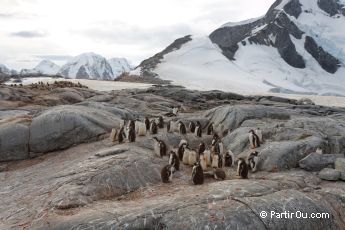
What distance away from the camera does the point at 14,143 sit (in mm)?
21266

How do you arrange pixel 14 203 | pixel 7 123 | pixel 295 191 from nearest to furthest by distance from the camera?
pixel 295 191 < pixel 14 203 < pixel 7 123

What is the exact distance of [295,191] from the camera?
43.5 ft

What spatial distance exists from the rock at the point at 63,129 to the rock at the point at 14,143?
305 millimetres

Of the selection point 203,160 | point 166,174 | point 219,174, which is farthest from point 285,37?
point 166,174

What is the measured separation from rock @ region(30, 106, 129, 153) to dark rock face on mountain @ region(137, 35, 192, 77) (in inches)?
2392

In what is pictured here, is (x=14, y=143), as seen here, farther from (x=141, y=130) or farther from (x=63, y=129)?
(x=141, y=130)

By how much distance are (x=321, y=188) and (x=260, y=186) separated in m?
2.05

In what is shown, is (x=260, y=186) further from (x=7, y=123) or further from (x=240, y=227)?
(x=7, y=123)

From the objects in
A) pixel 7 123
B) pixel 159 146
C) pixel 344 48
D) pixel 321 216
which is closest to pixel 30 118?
pixel 7 123

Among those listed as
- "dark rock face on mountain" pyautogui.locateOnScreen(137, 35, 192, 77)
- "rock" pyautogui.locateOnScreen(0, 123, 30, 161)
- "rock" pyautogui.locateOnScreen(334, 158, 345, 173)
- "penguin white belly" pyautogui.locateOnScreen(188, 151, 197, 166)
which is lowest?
"rock" pyautogui.locateOnScreen(0, 123, 30, 161)

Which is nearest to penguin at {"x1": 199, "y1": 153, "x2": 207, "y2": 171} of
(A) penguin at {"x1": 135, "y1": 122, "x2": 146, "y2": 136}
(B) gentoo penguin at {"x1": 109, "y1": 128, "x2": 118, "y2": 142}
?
(A) penguin at {"x1": 135, "y1": 122, "x2": 146, "y2": 136}

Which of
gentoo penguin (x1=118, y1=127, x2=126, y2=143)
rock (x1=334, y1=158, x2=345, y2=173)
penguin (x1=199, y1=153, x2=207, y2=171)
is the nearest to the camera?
rock (x1=334, y1=158, x2=345, y2=173)

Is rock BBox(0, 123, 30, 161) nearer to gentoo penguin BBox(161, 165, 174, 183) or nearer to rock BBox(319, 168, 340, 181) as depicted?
gentoo penguin BBox(161, 165, 174, 183)

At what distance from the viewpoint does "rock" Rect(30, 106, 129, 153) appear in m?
21.3
